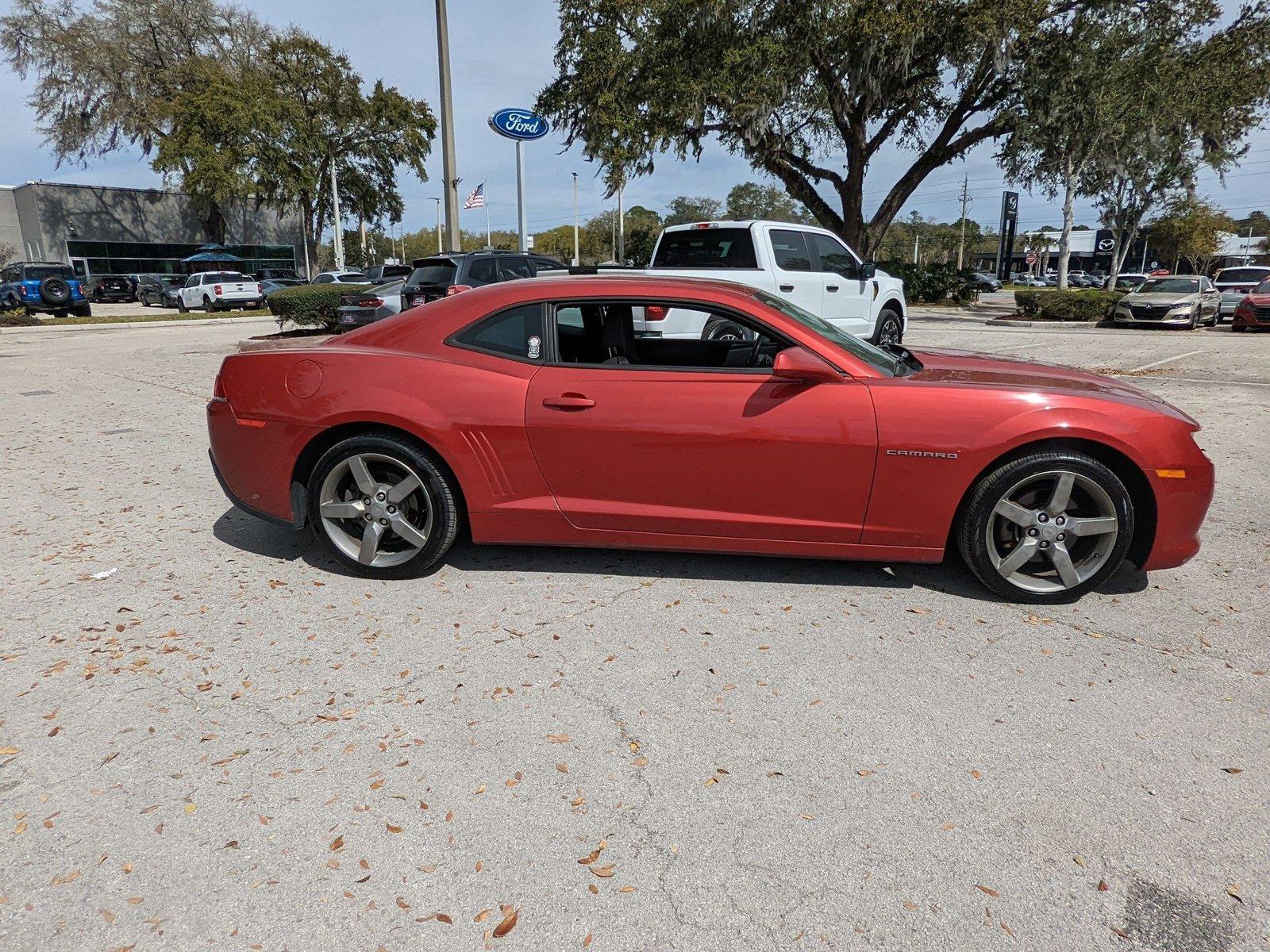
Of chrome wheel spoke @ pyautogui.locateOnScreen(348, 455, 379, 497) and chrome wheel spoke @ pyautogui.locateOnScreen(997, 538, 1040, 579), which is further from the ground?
chrome wheel spoke @ pyautogui.locateOnScreen(348, 455, 379, 497)

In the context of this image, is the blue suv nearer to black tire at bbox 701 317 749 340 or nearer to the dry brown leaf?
black tire at bbox 701 317 749 340

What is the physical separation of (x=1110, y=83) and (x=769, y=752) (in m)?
25.4

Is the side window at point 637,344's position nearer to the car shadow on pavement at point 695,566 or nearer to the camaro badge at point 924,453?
the camaro badge at point 924,453

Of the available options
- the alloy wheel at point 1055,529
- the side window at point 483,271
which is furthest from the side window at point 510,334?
the side window at point 483,271

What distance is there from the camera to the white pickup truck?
10.1 m

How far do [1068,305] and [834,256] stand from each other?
17.0m

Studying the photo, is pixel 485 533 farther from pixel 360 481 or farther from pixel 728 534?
pixel 728 534

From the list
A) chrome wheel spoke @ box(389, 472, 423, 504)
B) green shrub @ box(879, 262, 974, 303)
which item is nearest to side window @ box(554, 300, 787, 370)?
chrome wheel spoke @ box(389, 472, 423, 504)

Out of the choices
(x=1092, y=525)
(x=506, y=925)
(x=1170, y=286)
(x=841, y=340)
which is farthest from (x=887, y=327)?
(x=1170, y=286)

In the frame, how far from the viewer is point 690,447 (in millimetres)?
3750

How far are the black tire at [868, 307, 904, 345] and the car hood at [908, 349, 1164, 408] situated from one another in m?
7.36

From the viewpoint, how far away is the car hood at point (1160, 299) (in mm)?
20334

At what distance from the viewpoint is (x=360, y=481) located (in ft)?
13.3

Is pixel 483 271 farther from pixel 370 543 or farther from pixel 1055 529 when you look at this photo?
pixel 1055 529
